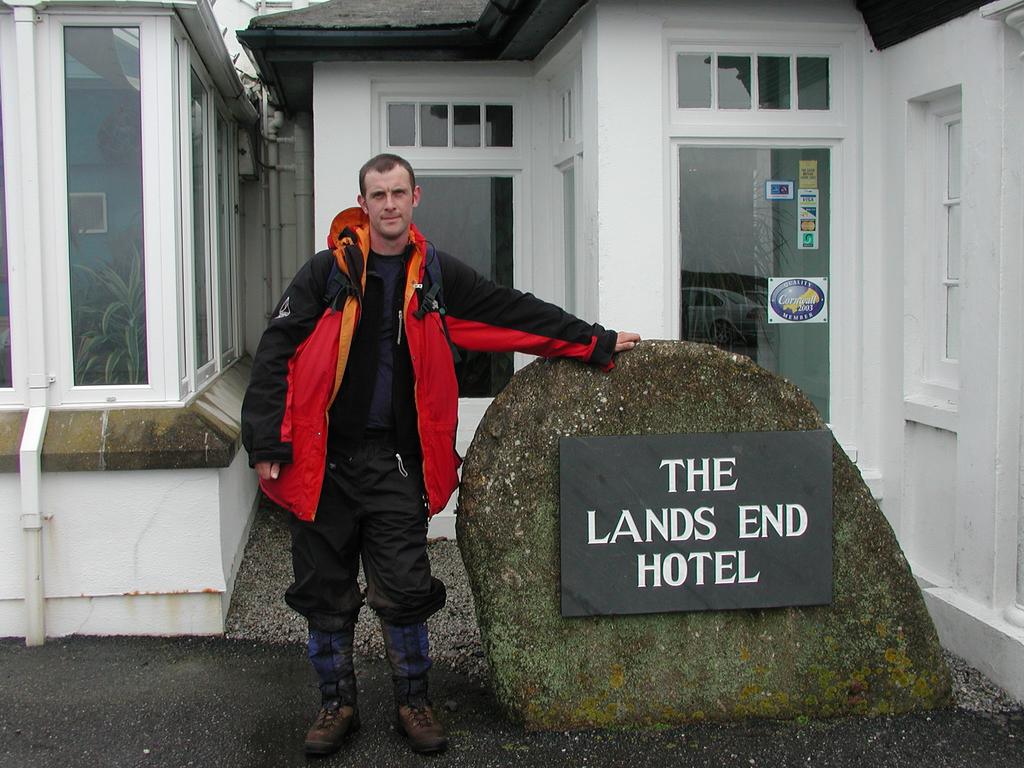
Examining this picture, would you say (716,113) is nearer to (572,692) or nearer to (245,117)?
(572,692)

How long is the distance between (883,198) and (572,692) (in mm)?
3102

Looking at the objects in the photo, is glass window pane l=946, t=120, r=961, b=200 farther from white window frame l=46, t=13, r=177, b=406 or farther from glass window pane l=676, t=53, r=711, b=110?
white window frame l=46, t=13, r=177, b=406

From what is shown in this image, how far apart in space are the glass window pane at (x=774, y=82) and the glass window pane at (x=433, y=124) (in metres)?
2.05

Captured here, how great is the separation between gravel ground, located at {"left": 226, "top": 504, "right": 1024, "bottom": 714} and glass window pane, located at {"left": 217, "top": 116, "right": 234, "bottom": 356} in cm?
154

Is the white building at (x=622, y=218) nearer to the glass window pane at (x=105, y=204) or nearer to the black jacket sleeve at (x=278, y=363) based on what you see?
the glass window pane at (x=105, y=204)

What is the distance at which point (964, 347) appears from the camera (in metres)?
4.71

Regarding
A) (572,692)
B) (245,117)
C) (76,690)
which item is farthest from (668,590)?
(245,117)

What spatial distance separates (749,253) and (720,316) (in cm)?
37

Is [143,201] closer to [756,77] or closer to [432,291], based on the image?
[432,291]

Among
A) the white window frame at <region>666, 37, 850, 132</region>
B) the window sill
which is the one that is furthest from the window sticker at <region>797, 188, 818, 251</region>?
the window sill

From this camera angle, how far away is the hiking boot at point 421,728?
3.88m

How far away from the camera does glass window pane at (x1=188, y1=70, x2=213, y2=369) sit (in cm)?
595

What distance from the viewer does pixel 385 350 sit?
3.89 metres

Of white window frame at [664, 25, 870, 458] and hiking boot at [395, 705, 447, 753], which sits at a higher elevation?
white window frame at [664, 25, 870, 458]
